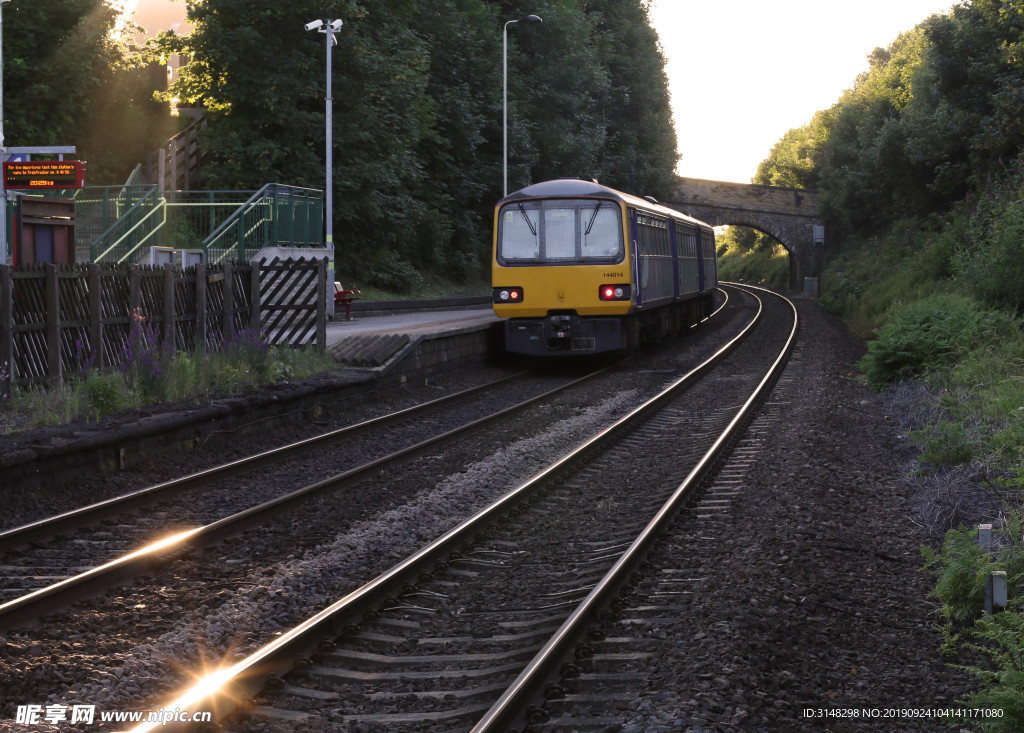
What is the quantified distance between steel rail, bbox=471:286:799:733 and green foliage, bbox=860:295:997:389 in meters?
6.03

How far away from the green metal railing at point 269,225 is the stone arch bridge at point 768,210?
1437 inches

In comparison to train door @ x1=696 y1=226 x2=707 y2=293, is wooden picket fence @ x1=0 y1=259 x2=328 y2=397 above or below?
below

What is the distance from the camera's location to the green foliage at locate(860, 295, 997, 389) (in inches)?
541

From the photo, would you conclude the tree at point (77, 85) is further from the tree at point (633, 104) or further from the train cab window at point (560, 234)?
the tree at point (633, 104)

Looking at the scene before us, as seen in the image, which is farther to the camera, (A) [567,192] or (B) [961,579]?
(A) [567,192]

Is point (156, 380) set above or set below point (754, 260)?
below

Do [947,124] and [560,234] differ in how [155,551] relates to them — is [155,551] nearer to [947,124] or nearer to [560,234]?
[560,234]

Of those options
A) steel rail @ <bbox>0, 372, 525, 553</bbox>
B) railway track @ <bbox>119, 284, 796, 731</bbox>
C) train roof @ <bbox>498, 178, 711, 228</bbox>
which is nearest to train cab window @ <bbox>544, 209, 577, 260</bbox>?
train roof @ <bbox>498, 178, 711, 228</bbox>

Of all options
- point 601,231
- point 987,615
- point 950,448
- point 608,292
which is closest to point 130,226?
point 601,231

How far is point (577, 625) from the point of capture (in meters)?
5.21

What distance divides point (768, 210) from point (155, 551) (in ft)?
192

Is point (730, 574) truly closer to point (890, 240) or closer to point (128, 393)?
point (128, 393)

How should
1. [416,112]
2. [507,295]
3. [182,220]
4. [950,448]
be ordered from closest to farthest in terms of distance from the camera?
[950,448] → [507,295] → [182,220] → [416,112]

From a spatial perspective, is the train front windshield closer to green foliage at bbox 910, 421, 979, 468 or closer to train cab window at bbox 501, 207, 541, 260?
train cab window at bbox 501, 207, 541, 260
